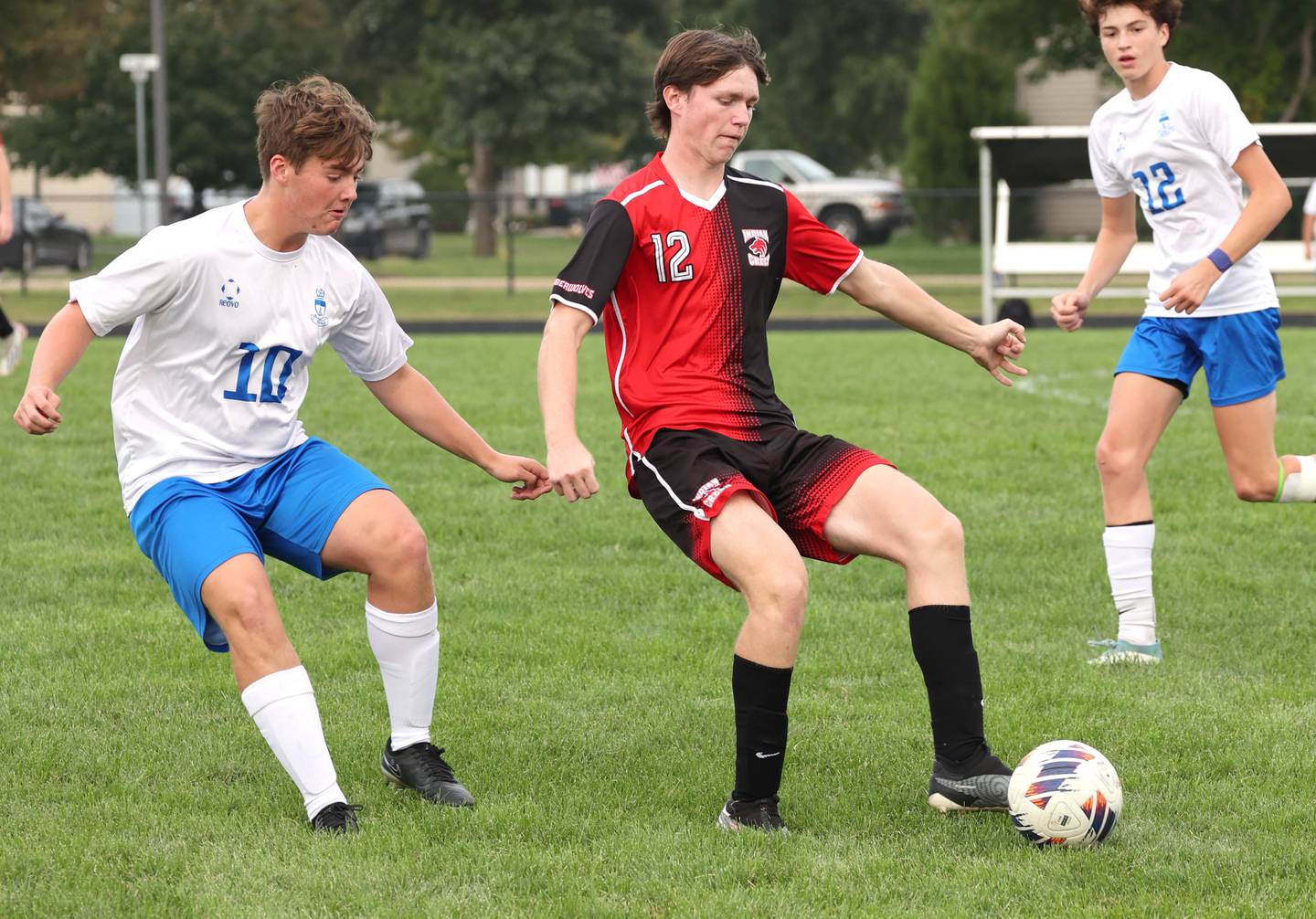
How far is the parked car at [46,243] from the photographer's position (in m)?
30.3

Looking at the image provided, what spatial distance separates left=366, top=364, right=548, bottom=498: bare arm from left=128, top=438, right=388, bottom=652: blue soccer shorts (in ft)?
0.82

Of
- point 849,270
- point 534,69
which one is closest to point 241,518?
point 849,270

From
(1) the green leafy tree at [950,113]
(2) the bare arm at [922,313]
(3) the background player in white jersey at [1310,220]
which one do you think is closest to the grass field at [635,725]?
(2) the bare arm at [922,313]

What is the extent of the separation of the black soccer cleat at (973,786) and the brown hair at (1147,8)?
260 cm

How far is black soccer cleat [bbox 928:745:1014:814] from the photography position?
13.5 ft

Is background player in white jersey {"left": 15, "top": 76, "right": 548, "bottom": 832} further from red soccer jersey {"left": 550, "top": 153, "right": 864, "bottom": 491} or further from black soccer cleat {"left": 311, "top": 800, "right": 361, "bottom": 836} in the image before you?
red soccer jersey {"left": 550, "top": 153, "right": 864, "bottom": 491}

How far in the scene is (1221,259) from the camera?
537cm

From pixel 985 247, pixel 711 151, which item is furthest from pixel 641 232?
pixel 985 247

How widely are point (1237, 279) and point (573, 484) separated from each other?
9.48ft

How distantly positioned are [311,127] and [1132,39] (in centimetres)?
285

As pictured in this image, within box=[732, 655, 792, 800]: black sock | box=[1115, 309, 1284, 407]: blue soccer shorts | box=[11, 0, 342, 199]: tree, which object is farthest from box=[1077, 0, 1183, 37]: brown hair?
box=[11, 0, 342, 199]: tree

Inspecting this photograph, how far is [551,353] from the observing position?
4156 millimetres

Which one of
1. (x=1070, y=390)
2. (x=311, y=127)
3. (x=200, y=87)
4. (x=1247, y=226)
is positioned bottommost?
(x=1070, y=390)

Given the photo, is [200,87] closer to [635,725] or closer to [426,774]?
[635,725]
